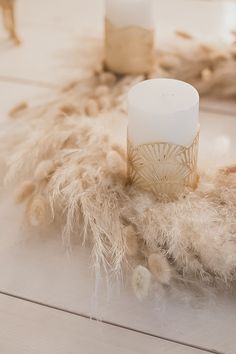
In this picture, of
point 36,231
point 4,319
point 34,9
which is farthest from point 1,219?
point 34,9

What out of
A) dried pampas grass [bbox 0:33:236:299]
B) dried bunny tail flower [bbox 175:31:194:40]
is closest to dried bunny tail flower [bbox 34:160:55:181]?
dried pampas grass [bbox 0:33:236:299]

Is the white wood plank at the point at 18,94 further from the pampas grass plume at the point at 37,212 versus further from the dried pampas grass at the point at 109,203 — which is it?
the pampas grass plume at the point at 37,212

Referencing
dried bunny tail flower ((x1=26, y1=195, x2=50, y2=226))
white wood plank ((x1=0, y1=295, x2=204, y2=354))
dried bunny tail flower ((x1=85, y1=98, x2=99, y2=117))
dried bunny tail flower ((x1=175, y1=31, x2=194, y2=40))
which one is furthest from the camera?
dried bunny tail flower ((x1=175, y1=31, x2=194, y2=40))

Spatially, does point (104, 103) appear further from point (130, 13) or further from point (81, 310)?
point (81, 310)

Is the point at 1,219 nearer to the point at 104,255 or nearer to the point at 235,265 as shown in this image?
the point at 104,255

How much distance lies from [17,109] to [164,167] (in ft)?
1.04

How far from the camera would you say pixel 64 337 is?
2.02ft

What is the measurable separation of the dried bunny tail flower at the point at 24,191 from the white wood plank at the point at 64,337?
0.53 feet

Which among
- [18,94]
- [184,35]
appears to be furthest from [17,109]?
[184,35]

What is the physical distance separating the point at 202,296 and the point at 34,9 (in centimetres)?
77

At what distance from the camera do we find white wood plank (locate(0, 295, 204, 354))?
60 cm

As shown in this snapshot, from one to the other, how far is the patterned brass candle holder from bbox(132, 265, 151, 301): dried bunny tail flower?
4.4 inches

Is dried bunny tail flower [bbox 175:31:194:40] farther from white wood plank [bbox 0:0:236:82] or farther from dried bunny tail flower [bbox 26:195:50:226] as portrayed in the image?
dried bunny tail flower [bbox 26:195:50:226]

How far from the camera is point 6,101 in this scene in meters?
0.97
